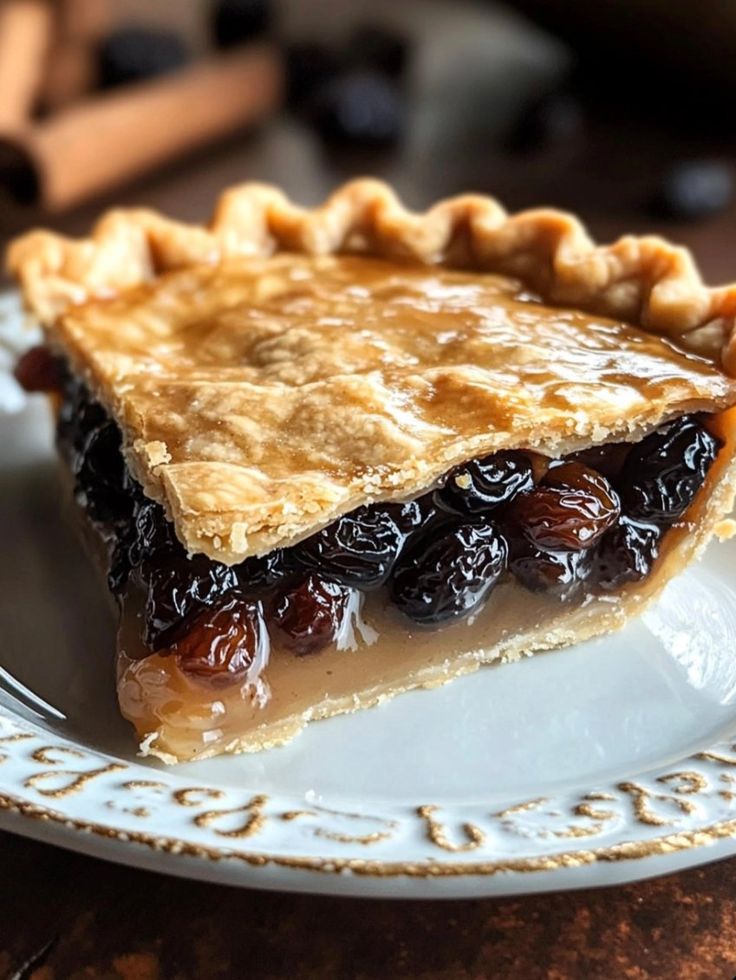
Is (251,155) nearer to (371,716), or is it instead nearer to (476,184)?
(476,184)

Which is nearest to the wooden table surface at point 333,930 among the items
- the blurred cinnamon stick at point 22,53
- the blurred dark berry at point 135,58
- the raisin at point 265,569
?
the raisin at point 265,569

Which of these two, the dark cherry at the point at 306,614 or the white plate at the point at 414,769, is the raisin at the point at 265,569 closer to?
the dark cherry at the point at 306,614

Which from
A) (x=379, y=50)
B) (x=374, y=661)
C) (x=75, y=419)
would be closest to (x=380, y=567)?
(x=374, y=661)

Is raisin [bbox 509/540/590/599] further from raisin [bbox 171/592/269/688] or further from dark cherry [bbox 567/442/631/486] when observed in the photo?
raisin [bbox 171/592/269/688]

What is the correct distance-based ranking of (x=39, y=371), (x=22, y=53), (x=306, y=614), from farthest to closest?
(x=22, y=53) → (x=39, y=371) → (x=306, y=614)

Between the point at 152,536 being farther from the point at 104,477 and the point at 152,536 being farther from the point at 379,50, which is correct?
the point at 379,50

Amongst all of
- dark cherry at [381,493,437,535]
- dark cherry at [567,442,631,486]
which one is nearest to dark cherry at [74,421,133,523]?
dark cherry at [381,493,437,535]
